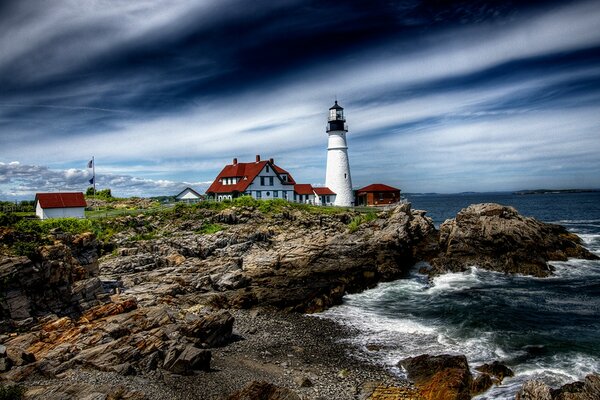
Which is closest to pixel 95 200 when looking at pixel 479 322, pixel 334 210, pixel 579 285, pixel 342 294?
pixel 334 210

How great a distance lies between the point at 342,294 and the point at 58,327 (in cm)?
1652

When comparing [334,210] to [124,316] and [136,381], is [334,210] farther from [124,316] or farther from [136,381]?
[136,381]

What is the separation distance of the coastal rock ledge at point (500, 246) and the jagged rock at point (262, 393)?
2313cm

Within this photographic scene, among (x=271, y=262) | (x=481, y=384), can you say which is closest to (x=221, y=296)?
(x=271, y=262)

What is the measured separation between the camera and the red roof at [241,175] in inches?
2229

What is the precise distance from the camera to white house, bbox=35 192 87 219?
3925 cm

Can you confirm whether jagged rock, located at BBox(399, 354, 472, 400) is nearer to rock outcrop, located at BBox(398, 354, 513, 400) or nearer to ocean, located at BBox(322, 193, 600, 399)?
rock outcrop, located at BBox(398, 354, 513, 400)

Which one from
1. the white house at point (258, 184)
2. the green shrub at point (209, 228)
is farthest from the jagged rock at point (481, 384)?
the white house at point (258, 184)

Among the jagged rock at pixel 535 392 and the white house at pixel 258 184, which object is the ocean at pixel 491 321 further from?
the white house at pixel 258 184

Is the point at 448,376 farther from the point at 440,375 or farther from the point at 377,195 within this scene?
the point at 377,195

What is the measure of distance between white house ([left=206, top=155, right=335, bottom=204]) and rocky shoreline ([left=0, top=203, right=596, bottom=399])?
38.7ft

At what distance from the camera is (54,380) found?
14328 millimetres

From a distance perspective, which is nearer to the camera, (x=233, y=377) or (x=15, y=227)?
(x=233, y=377)

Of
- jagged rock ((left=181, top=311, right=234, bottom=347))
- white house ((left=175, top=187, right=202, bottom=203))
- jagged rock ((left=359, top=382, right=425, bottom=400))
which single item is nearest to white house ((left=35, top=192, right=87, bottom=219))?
white house ((left=175, top=187, right=202, bottom=203))
